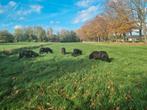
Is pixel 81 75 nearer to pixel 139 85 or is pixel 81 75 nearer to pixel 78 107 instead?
pixel 139 85

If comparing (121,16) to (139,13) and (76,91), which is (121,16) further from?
(76,91)

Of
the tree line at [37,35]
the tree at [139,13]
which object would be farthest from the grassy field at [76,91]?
the tree line at [37,35]

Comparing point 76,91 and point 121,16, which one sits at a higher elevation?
point 121,16

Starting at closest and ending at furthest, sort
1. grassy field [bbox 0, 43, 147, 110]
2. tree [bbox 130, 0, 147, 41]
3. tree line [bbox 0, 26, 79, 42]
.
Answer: grassy field [bbox 0, 43, 147, 110] < tree [bbox 130, 0, 147, 41] < tree line [bbox 0, 26, 79, 42]

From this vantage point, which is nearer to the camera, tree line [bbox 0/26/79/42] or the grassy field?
the grassy field

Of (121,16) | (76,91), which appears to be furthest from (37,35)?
(76,91)

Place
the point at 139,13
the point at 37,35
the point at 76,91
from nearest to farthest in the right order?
1. the point at 76,91
2. the point at 139,13
3. the point at 37,35

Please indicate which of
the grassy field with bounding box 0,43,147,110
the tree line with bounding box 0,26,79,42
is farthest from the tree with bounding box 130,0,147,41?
the tree line with bounding box 0,26,79,42

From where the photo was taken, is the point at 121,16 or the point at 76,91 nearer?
the point at 76,91

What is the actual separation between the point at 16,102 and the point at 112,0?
5252 cm

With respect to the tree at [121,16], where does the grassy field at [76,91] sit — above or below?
below

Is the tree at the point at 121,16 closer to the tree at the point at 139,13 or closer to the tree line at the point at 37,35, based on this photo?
the tree at the point at 139,13

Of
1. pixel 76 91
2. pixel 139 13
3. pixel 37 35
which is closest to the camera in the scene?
pixel 76 91

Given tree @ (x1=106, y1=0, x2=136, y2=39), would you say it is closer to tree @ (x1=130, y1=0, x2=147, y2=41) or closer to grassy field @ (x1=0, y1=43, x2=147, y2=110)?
tree @ (x1=130, y1=0, x2=147, y2=41)
